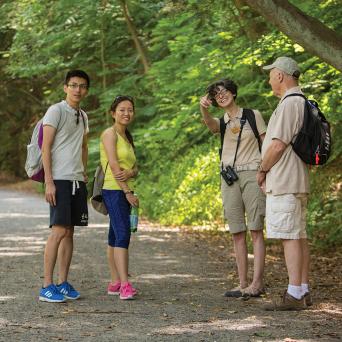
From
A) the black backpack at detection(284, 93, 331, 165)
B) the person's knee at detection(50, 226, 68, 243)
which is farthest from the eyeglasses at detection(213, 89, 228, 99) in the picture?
the person's knee at detection(50, 226, 68, 243)

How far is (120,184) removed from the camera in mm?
7527

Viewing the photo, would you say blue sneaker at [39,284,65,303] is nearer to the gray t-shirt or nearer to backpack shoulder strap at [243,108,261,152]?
the gray t-shirt

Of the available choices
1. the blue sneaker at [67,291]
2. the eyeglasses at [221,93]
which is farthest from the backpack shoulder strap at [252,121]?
the blue sneaker at [67,291]

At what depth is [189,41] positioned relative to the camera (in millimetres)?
17016

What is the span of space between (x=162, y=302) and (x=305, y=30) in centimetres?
276

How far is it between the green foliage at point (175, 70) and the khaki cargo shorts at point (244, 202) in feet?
9.61

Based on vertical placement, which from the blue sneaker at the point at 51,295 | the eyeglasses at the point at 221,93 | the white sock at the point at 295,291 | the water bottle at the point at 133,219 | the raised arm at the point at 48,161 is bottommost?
the blue sneaker at the point at 51,295

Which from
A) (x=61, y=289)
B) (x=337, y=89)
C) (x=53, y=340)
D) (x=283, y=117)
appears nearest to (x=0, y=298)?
(x=61, y=289)

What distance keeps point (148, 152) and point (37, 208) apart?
3502 millimetres

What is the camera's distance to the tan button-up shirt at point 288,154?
6715mm

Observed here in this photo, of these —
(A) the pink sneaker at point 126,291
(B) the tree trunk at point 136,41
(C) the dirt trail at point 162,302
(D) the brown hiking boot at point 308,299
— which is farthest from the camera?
(B) the tree trunk at point 136,41

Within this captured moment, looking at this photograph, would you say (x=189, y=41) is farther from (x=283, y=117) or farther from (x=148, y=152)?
(x=283, y=117)

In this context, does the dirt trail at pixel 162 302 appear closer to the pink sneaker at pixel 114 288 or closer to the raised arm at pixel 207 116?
the pink sneaker at pixel 114 288

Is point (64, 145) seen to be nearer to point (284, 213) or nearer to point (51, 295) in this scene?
point (51, 295)
